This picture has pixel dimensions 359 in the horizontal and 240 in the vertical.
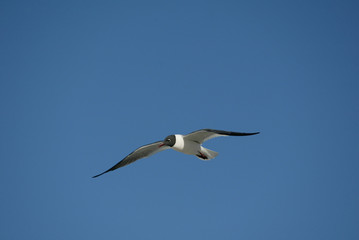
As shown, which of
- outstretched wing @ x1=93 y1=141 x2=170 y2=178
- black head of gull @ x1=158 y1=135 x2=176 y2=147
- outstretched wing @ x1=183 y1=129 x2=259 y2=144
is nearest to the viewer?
outstretched wing @ x1=183 y1=129 x2=259 y2=144

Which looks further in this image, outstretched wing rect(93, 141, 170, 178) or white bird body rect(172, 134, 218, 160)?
outstretched wing rect(93, 141, 170, 178)

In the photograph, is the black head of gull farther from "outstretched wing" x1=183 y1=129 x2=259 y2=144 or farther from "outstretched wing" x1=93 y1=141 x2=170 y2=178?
"outstretched wing" x1=93 y1=141 x2=170 y2=178

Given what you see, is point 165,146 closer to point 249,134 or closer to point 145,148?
point 145,148

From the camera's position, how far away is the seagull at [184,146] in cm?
1041

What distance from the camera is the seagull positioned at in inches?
410

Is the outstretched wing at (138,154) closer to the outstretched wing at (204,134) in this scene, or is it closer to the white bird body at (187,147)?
the white bird body at (187,147)

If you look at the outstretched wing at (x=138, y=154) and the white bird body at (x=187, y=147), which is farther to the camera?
the outstretched wing at (x=138, y=154)

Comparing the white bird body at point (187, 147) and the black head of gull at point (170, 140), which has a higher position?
the black head of gull at point (170, 140)

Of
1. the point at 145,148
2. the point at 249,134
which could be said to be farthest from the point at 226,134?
the point at 145,148

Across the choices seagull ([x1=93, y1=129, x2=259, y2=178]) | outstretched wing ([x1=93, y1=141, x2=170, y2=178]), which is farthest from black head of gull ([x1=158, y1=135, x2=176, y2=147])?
outstretched wing ([x1=93, y1=141, x2=170, y2=178])

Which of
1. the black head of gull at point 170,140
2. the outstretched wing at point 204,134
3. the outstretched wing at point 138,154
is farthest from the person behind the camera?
the outstretched wing at point 138,154

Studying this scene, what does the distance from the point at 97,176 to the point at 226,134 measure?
4.42 meters

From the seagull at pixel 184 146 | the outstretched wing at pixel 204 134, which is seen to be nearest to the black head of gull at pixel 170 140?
the seagull at pixel 184 146

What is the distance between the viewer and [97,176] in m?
11.0
